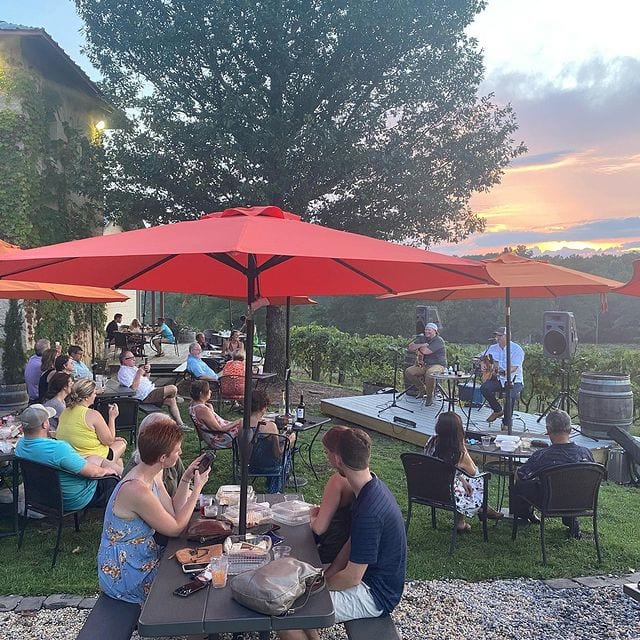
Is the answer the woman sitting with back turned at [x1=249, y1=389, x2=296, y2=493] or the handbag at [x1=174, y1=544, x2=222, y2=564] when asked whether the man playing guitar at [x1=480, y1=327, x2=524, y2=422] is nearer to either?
the woman sitting with back turned at [x1=249, y1=389, x2=296, y2=493]

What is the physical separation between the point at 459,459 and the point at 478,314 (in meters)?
32.7

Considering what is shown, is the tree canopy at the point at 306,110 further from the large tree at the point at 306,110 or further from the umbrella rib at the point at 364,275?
the umbrella rib at the point at 364,275

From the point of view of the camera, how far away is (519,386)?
939 cm

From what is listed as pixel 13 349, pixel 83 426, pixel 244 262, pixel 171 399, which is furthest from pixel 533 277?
pixel 13 349

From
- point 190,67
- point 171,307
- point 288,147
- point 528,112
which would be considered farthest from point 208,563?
point 171,307

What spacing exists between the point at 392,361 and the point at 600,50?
28.6 ft

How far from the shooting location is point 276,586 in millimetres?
2209

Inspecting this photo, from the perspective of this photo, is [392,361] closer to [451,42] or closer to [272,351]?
[272,351]

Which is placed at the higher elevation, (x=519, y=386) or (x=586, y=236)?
(x=586, y=236)

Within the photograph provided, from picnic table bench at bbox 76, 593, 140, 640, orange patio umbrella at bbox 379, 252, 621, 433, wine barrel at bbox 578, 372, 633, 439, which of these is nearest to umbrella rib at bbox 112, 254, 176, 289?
picnic table bench at bbox 76, 593, 140, 640

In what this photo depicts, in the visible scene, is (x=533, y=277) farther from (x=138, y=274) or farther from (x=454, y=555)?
(x=138, y=274)

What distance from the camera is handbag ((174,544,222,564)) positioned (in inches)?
102

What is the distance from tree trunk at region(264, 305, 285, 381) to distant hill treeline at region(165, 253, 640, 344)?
51.2ft

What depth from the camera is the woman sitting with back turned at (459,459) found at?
477cm
